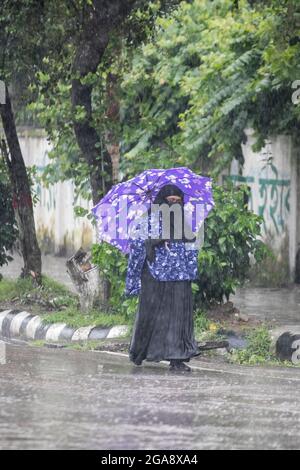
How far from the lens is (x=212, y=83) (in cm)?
2045

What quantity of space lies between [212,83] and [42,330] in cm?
565

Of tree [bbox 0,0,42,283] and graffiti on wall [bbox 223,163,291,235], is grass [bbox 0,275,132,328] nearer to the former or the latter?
tree [bbox 0,0,42,283]

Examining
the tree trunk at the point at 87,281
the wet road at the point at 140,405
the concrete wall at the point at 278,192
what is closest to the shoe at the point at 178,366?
the wet road at the point at 140,405

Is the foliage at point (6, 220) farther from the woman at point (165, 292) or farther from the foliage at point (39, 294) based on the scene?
the woman at point (165, 292)

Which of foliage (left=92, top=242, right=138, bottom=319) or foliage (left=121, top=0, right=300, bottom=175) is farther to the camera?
foliage (left=121, top=0, right=300, bottom=175)

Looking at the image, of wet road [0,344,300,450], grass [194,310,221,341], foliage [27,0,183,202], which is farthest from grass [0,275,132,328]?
wet road [0,344,300,450]

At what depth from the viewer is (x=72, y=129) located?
18.3 metres

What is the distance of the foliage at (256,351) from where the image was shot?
45.4 ft

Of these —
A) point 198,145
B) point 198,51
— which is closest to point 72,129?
point 198,145

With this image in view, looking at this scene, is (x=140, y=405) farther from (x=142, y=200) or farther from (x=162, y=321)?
(x=142, y=200)

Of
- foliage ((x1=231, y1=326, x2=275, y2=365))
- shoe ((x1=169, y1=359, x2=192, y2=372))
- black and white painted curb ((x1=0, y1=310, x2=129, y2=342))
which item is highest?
black and white painted curb ((x1=0, y1=310, x2=129, y2=342))

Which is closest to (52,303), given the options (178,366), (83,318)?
(83,318)

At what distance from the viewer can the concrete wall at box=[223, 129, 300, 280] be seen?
21453 millimetres
